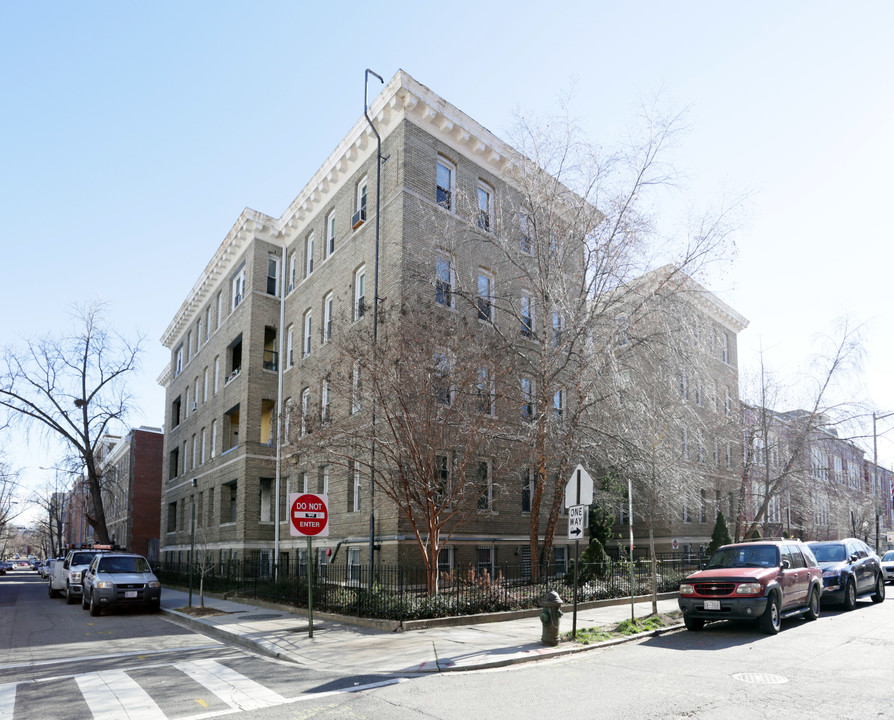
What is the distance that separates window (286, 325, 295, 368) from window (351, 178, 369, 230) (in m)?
6.87

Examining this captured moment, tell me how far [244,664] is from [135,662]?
71.3 inches

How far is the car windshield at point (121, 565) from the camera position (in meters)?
20.7

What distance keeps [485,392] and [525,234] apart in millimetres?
5810

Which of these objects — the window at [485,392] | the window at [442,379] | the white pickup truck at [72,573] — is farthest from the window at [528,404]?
the white pickup truck at [72,573]

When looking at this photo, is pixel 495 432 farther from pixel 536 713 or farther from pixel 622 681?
pixel 536 713

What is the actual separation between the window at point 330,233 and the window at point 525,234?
9735mm

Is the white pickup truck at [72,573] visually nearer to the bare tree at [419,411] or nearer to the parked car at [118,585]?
the parked car at [118,585]

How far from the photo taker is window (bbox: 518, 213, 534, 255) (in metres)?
19.3

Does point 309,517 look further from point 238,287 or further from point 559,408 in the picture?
point 238,287

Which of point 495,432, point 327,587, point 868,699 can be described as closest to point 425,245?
point 495,432

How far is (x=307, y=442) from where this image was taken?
16031mm

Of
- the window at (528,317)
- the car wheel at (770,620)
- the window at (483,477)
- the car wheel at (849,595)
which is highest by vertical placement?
the window at (528,317)

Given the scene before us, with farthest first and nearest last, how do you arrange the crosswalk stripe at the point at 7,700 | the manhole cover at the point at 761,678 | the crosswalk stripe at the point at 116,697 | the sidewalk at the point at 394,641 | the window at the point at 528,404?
1. the window at the point at 528,404
2. the sidewalk at the point at 394,641
3. the manhole cover at the point at 761,678
4. the crosswalk stripe at the point at 7,700
5. the crosswalk stripe at the point at 116,697

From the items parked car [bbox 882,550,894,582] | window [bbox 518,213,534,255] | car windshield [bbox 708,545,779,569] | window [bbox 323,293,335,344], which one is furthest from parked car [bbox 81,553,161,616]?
parked car [bbox 882,550,894,582]
